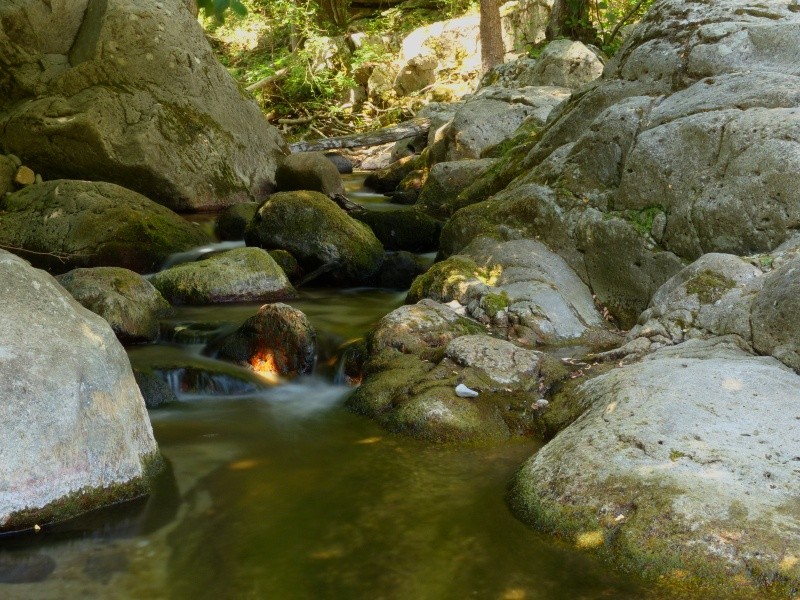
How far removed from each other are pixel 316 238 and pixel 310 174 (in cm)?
291

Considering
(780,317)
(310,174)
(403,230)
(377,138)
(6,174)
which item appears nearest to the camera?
(780,317)

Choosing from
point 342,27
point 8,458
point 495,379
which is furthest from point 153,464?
point 342,27

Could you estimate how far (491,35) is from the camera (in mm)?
18016

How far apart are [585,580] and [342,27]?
24990mm

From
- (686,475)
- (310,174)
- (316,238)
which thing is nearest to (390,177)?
(310,174)

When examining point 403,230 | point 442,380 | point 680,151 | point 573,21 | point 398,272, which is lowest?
point 398,272

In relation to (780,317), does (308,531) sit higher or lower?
lower

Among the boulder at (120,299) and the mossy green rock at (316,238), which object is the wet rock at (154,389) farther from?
the mossy green rock at (316,238)

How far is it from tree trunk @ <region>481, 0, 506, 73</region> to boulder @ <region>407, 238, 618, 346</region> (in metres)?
10.7

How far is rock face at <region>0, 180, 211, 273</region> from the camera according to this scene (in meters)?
9.90

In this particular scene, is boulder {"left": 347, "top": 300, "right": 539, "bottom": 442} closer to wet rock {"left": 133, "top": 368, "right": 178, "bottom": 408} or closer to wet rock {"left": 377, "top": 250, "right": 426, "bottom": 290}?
wet rock {"left": 133, "top": 368, "right": 178, "bottom": 408}

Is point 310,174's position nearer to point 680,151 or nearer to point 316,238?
point 316,238

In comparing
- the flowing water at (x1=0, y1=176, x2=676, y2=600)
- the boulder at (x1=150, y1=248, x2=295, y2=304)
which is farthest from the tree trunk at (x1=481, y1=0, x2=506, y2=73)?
the flowing water at (x1=0, y1=176, x2=676, y2=600)

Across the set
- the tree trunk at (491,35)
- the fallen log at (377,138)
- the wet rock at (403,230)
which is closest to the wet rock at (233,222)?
the wet rock at (403,230)
